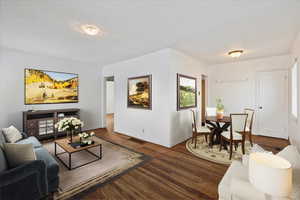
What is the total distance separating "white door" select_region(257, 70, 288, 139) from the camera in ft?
13.0

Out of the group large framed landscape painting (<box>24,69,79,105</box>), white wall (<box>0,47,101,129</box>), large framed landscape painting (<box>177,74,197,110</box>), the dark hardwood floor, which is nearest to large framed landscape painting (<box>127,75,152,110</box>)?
large framed landscape painting (<box>177,74,197,110</box>)

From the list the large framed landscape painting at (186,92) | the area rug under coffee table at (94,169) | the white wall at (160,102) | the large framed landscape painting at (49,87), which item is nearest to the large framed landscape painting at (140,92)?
the white wall at (160,102)

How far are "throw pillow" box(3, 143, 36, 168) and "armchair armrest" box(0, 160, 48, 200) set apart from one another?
187mm

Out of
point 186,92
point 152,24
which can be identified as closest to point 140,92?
point 186,92

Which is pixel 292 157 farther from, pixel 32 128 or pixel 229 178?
pixel 32 128

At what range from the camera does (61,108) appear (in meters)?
4.48

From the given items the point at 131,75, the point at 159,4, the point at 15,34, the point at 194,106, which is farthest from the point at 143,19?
the point at 194,106

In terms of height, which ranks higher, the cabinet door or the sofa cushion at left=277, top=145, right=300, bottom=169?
the sofa cushion at left=277, top=145, right=300, bottom=169

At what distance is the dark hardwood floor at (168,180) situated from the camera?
1769 mm

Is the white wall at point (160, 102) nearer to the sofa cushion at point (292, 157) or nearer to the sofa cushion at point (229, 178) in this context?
the sofa cushion at point (229, 178)

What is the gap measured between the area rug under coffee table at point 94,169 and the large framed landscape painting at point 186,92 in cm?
187

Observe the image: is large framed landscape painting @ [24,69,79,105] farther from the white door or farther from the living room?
the white door

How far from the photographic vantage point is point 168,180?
2084 millimetres

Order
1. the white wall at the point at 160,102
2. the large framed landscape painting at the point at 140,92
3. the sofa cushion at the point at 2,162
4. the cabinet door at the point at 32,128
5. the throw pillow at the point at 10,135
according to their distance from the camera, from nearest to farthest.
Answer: the sofa cushion at the point at 2,162 < the throw pillow at the point at 10,135 < the white wall at the point at 160,102 < the cabinet door at the point at 32,128 < the large framed landscape painting at the point at 140,92
